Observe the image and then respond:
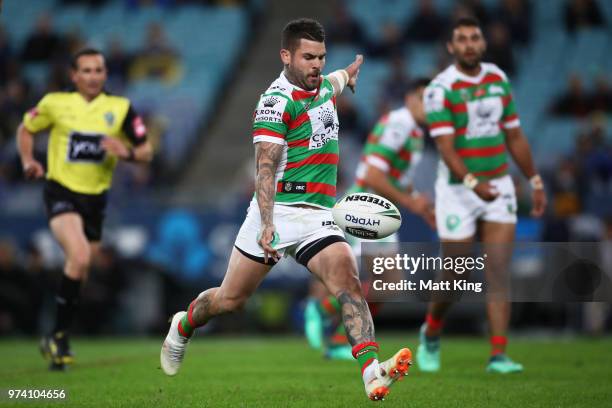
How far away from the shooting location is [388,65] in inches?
858

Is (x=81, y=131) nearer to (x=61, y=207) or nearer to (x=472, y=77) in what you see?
(x=61, y=207)

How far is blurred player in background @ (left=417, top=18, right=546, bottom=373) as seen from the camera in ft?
31.6

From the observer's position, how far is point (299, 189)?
7.16m

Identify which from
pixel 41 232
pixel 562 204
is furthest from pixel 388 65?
pixel 41 232

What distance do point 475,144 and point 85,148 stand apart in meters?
3.87

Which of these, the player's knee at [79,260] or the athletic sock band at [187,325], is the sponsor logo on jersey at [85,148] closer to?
the player's knee at [79,260]

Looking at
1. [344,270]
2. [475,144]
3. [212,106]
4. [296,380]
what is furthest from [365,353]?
[212,106]

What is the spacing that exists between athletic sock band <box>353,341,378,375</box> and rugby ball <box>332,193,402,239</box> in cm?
81

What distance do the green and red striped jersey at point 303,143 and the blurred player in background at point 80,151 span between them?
11.8ft

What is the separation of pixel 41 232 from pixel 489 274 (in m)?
10.4

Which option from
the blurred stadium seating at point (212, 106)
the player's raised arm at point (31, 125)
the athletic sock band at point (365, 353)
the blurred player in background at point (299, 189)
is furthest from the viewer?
the blurred stadium seating at point (212, 106)

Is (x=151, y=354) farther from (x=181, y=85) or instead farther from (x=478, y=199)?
(x=181, y=85)

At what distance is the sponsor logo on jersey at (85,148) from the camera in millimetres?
10703

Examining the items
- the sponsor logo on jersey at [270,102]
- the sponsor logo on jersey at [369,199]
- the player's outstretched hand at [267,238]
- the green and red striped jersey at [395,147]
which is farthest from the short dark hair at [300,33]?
the green and red striped jersey at [395,147]
